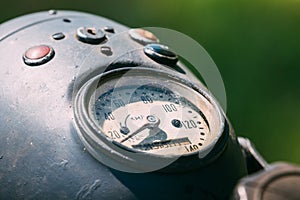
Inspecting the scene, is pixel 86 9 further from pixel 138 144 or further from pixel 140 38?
pixel 138 144

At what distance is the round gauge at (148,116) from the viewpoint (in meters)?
1.56

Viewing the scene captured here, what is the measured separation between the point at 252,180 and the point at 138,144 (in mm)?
397

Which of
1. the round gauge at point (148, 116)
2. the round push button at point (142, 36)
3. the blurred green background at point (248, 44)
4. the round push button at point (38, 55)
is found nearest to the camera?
the round gauge at point (148, 116)

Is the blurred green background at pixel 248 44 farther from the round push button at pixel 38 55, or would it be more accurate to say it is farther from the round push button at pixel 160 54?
the round push button at pixel 38 55

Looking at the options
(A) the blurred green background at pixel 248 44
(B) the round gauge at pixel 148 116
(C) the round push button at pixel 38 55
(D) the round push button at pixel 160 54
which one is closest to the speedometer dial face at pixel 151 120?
(B) the round gauge at pixel 148 116

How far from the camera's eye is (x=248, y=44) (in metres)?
3.78

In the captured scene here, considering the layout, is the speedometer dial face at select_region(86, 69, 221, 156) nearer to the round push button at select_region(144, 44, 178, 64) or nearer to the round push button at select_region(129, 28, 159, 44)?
the round push button at select_region(144, 44, 178, 64)

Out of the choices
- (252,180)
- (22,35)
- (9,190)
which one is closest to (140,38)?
(22,35)

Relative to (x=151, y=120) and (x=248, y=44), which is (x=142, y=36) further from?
(x=248, y=44)

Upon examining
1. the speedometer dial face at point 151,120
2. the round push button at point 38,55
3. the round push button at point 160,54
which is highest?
the round push button at point 160,54

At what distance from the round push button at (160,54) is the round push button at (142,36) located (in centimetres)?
7

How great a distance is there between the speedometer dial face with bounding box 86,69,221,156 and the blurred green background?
1548 millimetres

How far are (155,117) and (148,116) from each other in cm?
2

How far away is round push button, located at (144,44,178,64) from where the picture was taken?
183 cm
